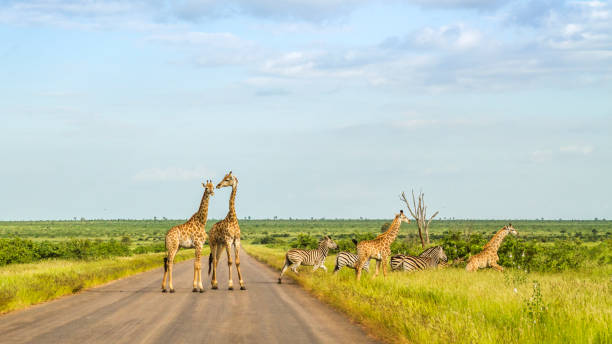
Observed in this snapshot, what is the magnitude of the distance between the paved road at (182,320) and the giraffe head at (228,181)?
14.5ft

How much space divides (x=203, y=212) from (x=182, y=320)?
946cm

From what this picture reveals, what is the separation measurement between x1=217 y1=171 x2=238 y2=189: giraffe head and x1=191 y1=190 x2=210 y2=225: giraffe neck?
0.72m

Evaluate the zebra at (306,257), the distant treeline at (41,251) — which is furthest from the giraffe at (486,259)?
the distant treeline at (41,251)

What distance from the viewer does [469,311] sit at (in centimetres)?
1388

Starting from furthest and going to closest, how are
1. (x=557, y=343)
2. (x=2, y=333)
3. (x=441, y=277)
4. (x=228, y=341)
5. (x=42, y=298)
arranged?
(x=441, y=277) < (x=42, y=298) < (x=2, y=333) < (x=228, y=341) < (x=557, y=343)

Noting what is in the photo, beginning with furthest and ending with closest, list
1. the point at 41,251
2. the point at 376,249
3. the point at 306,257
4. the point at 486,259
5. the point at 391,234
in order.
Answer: the point at 41,251 < the point at 306,257 < the point at 486,259 < the point at 391,234 < the point at 376,249

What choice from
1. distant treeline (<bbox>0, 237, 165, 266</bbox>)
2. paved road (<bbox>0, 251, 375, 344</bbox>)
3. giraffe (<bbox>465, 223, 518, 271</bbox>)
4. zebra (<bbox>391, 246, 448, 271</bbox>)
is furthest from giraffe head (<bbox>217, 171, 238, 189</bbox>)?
distant treeline (<bbox>0, 237, 165, 266</bbox>)

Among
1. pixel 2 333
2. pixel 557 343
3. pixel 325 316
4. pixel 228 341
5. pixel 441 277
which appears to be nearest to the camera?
pixel 557 343

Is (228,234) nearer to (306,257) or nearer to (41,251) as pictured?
(306,257)

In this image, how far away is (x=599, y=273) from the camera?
28.7m

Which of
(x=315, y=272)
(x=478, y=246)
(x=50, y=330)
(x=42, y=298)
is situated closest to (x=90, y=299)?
(x=42, y=298)

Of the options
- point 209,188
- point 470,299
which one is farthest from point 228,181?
point 470,299

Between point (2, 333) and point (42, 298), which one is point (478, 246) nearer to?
point (42, 298)

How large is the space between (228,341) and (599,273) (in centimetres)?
2293
